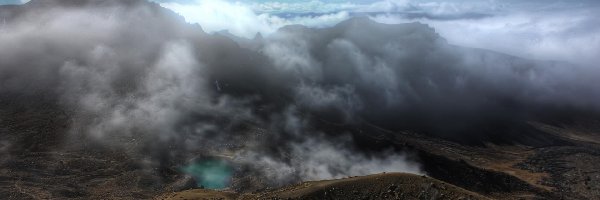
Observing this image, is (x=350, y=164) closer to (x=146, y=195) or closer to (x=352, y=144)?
(x=352, y=144)

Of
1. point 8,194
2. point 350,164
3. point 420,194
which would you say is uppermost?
point 420,194

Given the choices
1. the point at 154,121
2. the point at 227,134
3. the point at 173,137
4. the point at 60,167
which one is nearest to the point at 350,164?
the point at 227,134

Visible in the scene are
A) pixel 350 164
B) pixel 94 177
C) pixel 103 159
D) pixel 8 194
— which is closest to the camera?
pixel 8 194

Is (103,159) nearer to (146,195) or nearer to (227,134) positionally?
(146,195)

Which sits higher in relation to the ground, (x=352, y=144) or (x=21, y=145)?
(x=21, y=145)

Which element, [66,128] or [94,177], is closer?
[94,177]

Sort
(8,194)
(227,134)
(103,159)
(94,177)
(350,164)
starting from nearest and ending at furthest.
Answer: (8,194)
(94,177)
(103,159)
(350,164)
(227,134)
